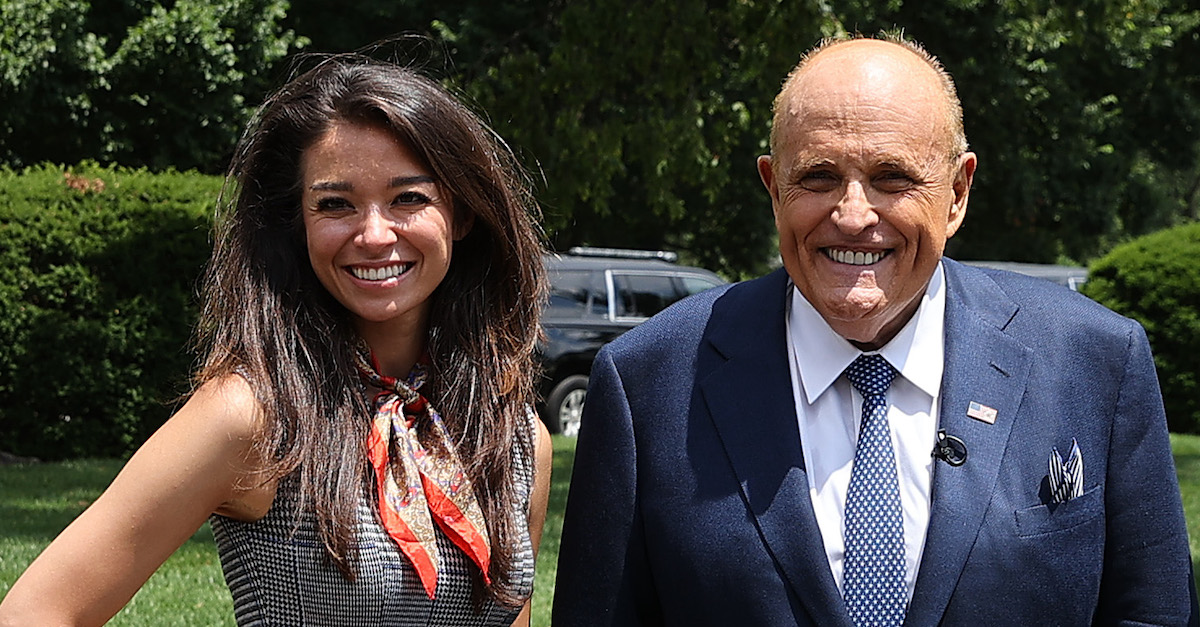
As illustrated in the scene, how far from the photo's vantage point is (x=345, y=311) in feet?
10.8

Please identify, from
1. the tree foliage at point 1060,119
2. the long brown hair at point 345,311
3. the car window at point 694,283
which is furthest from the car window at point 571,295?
the long brown hair at point 345,311

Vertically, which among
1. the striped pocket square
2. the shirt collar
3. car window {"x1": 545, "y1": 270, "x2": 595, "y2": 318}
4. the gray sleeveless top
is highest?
car window {"x1": 545, "y1": 270, "x2": 595, "y2": 318}

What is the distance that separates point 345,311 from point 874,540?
1.36 metres

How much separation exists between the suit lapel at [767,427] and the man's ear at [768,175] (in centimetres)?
23

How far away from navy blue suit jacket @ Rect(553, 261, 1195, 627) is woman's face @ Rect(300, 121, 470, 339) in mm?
562

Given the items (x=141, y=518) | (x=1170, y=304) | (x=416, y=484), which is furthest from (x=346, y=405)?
(x=1170, y=304)

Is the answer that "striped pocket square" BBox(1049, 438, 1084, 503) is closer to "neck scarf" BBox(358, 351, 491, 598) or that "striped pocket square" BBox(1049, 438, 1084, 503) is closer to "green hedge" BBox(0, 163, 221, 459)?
"neck scarf" BBox(358, 351, 491, 598)

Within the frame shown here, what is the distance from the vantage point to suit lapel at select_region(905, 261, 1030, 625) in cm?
254

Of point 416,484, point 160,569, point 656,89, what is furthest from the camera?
point 656,89

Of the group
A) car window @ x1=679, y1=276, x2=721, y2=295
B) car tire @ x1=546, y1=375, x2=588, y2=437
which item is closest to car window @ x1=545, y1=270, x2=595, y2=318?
car tire @ x1=546, y1=375, x2=588, y2=437

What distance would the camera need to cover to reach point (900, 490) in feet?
8.67

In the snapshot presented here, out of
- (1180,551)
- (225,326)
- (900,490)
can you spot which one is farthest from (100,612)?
(1180,551)

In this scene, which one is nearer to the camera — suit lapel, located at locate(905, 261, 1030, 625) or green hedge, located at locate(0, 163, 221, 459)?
suit lapel, located at locate(905, 261, 1030, 625)

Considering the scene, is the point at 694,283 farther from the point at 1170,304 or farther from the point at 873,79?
the point at 873,79
